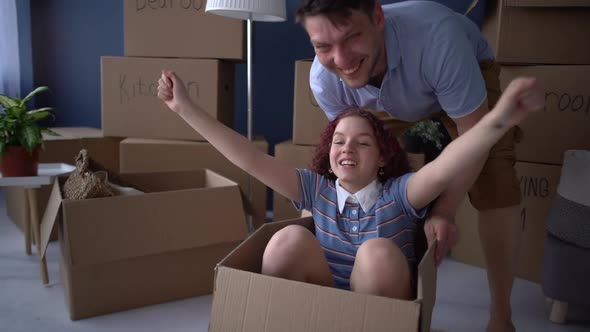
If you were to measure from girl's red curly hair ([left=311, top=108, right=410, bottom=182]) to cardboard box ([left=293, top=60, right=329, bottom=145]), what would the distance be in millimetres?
703

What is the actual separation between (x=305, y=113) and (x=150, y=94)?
62 cm

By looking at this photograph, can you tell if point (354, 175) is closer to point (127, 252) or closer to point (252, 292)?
point (252, 292)

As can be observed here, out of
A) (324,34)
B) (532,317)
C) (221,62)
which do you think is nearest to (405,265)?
(324,34)

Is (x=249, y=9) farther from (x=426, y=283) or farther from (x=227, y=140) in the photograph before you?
(x=426, y=283)

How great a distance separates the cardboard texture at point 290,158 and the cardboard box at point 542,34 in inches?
28.2

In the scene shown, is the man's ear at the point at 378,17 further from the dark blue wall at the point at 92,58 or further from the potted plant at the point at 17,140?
the dark blue wall at the point at 92,58

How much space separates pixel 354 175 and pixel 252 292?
0.36 m

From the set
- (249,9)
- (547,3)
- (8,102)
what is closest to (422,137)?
(547,3)

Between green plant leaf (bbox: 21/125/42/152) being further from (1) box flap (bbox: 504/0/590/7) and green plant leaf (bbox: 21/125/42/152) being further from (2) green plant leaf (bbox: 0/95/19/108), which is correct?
(1) box flap (bbox: 504/0/590/7)

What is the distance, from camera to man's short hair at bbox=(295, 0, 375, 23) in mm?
870

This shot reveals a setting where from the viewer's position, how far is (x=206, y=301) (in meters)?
1.41

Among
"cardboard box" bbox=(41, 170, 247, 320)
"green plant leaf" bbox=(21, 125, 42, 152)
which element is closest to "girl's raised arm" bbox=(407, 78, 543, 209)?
"cardboard box" bbox=(41, 170, 247, 320)

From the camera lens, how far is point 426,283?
74 cm

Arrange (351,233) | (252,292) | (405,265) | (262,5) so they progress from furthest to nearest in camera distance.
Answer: (262,5) < (351,233) < (405,265) < (252,292)
